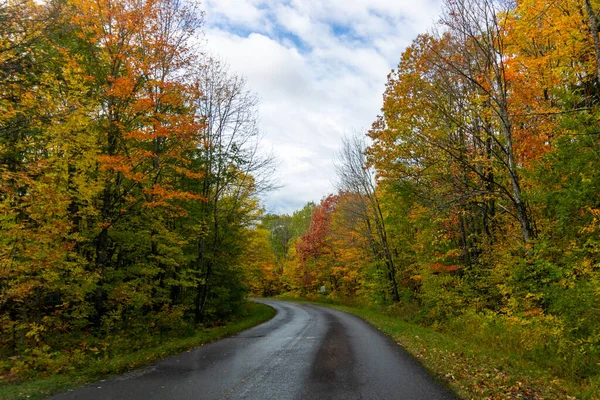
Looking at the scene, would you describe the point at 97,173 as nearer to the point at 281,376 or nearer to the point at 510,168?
the point at 281,376

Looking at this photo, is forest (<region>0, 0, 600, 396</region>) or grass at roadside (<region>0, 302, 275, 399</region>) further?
forest (<region>0, 0, 600, 396</region>)

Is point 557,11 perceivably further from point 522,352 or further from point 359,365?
point 359,365

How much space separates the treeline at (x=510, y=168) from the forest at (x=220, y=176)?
0.08m

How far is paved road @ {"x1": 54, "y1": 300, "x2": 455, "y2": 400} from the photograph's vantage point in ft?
19.9

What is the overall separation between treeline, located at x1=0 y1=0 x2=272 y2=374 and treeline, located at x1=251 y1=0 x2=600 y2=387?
30.2ft

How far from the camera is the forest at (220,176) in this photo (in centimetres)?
805

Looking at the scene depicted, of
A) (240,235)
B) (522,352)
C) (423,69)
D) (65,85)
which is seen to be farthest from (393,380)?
(240,235)

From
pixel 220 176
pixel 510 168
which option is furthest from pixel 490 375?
pixel 220 176

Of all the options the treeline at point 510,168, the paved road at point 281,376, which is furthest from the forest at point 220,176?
the paved road at point 281,376

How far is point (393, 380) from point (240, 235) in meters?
13.8

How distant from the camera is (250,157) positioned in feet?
62.1

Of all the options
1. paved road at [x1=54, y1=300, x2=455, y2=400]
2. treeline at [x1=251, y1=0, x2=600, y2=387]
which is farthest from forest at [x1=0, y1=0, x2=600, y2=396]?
paved road at [x1=54, y1=300, x2=455, y2=400]

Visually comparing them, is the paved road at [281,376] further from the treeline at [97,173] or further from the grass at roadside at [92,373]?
the treeline at [97,173]

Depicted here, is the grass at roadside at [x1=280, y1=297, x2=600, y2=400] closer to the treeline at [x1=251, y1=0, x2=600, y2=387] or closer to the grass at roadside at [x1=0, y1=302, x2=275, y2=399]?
the treeline at [x1=251, y1=0, x2=600, y2=387]
